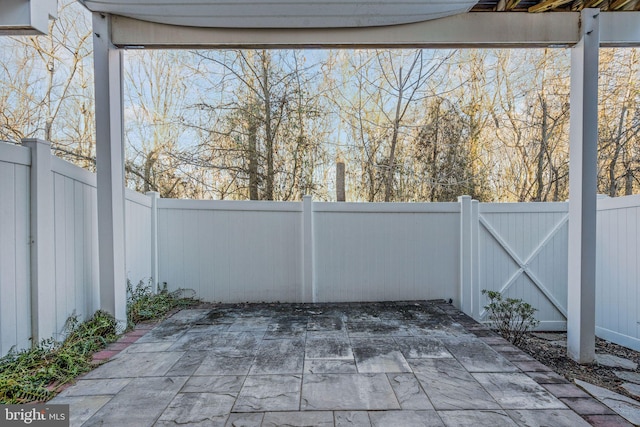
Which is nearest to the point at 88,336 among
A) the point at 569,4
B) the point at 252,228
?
the point at 252,228

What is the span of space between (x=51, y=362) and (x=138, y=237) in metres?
1.77

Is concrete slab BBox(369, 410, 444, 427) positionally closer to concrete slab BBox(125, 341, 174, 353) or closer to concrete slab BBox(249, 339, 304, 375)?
concrete slab BBox(249, 339, 304, 375)

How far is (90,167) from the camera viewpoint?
17.5 feet

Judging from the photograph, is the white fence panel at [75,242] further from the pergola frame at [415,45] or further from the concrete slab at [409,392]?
the concrete slab at [409,392]

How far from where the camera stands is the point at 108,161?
3.08 metres

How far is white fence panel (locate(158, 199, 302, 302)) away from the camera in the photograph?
4.42 meters

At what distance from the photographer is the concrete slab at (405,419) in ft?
5.62

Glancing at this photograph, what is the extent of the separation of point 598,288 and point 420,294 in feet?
6.61

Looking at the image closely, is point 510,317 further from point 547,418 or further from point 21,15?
point 21,15

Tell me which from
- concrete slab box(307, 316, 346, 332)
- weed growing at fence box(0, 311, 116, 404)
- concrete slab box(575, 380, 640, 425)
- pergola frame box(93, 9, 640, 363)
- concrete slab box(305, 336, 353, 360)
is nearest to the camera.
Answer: concrete slab box(575, 380, 640, 425)

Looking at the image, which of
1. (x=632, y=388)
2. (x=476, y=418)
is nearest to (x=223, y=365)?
(x=476, y=418)

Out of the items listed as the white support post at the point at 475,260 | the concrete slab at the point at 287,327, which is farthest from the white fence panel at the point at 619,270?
the concrete slab at the point at 287,327

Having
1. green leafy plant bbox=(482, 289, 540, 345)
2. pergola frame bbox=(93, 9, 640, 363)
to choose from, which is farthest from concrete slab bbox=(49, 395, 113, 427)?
green leafy plant bbox=(482, 289, 540, 345)

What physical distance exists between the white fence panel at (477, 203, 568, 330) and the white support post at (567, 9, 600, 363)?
1.36m
